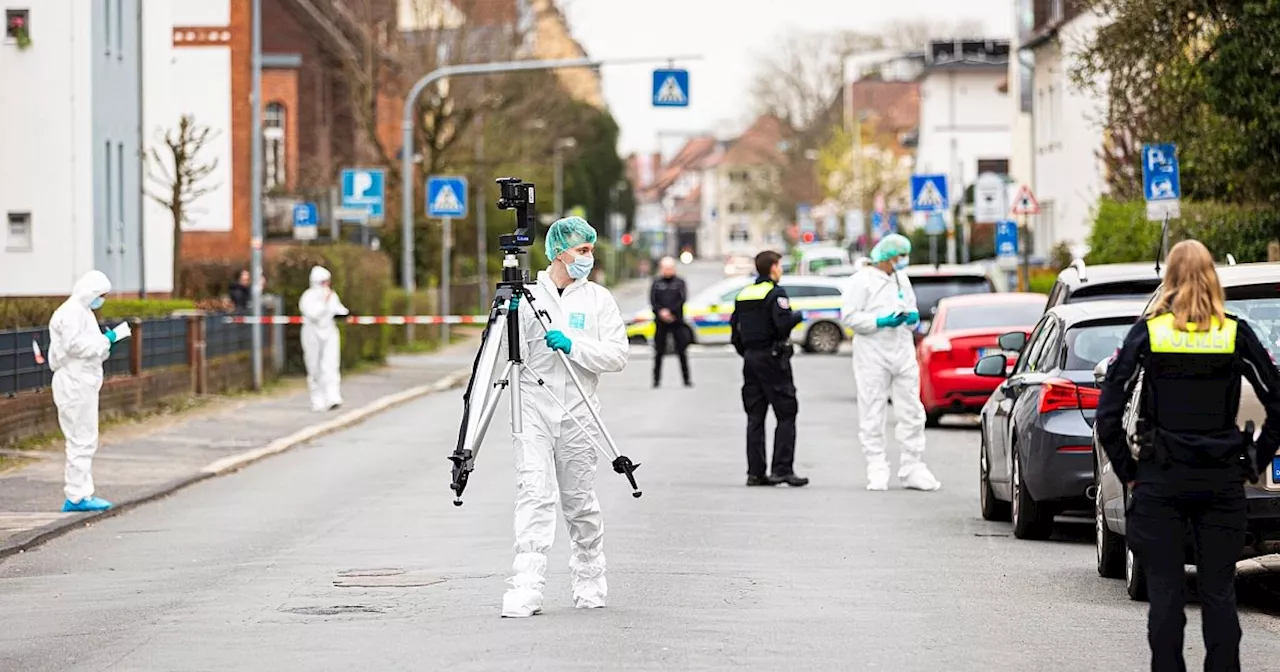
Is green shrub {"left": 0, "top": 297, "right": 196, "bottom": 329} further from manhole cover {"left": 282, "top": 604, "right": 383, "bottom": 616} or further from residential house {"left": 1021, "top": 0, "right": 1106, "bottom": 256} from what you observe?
residential house {"left": 1021, "top": 0, "right": 1106, "bottom": 256}

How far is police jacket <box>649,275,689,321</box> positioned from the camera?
3175cm

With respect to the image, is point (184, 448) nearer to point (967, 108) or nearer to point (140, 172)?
point (140, 172)

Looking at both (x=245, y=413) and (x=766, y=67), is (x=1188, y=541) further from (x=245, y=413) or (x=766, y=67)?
(x=766, y=67)

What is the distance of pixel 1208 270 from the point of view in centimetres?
733

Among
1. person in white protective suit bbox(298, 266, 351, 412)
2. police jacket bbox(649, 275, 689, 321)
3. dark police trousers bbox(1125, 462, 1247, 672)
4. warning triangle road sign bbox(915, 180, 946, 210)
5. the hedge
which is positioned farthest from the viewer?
warning triangle road sign bbox(915, 180, 946, 210)

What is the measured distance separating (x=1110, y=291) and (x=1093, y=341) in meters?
4.47

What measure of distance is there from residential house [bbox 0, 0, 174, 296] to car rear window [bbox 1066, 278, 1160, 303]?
68.7ft

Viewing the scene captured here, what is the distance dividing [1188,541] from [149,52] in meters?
34.9

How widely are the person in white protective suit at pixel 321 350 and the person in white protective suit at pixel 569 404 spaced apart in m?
17.0

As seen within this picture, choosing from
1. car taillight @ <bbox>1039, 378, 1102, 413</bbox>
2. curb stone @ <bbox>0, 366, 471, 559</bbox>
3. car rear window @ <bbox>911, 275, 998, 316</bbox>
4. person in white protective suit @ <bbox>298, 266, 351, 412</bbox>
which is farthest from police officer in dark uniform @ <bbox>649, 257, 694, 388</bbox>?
car taillight @ <bbox>1039, 378, 1102, 413</bbox>

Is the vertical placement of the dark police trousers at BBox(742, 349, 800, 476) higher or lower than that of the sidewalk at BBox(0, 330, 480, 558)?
higher

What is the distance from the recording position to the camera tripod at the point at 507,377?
940 cm

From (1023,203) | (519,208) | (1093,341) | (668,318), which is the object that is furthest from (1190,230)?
(519,208)

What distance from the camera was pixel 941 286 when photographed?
91.9 feet
